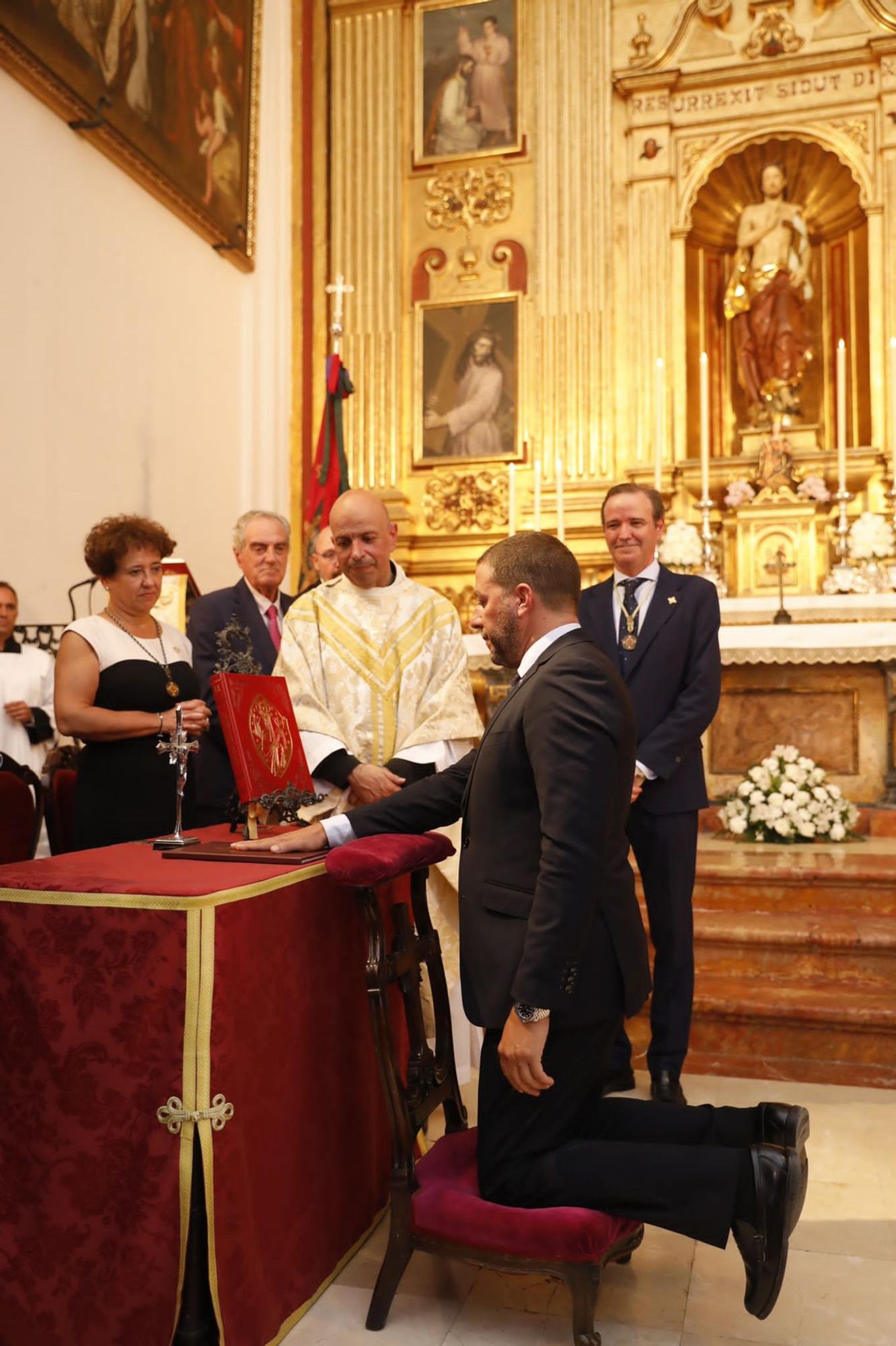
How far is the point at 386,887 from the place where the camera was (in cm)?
293

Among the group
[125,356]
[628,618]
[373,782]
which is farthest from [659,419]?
[373,782]

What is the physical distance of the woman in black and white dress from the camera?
3.31 m

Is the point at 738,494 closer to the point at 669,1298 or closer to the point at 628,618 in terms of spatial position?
the point at 628,618

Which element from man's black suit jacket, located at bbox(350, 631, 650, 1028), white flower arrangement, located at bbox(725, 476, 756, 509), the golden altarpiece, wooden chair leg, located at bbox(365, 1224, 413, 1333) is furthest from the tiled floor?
the golden altarpiece

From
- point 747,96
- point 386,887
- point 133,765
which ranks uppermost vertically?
point 747,96

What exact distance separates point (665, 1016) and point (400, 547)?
18.9 ft

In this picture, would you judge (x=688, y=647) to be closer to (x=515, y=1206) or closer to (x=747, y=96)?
(x=515, y=1206)

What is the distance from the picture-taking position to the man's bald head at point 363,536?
309cm

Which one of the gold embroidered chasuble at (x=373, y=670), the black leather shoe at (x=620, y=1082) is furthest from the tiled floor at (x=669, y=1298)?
the gold embroidered chasuble at (x=373, y=670)

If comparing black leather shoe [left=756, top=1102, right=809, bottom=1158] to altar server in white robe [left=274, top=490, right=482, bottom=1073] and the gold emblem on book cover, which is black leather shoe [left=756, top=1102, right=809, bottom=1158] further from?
the gold emblem on book cover

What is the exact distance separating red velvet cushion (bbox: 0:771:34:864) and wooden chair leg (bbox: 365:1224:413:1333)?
4.43 ft

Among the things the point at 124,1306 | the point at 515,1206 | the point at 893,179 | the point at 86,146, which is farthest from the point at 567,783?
the point at 893,179

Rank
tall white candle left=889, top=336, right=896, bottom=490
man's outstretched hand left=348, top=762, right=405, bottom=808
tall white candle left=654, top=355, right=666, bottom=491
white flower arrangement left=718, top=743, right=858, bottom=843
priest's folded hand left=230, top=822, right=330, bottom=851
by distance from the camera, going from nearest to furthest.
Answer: priest's folded hand left=230, top=822, right=330, bottom=851, man's outstretched hand left=348, top=762, right=405, bottom=808, white flower arrangement left=718, top=743, right=858, bottom=843, tall white candle left=654, top=355, right=666, bottom=491, tall white candle left=889, top=336, right=896, bottom=490

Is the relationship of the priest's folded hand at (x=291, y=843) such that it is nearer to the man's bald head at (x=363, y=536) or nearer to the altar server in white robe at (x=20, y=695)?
the man's bald head at (x=363, y=536)
